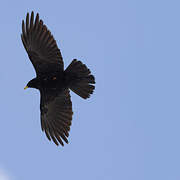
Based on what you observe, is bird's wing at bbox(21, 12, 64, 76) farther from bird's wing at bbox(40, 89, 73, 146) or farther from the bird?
bird's wing at bbox(40, 89, 73, 146)

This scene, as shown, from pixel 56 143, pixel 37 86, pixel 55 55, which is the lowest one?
pixel 56 143

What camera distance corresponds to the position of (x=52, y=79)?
1327 centimetres

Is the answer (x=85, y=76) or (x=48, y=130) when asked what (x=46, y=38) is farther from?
(x=48, y=130)

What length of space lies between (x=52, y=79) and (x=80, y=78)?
0.82 metres

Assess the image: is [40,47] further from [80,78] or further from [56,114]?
[56,114]

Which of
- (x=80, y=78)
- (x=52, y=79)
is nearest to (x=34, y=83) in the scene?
(x=52, y=79)

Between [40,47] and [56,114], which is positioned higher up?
[40,47]

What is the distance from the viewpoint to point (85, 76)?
42.4 ft

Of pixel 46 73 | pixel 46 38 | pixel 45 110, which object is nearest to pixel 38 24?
pixel 46 38

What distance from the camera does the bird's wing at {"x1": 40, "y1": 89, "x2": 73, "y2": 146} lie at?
13344mm

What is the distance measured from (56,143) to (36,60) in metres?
2.34

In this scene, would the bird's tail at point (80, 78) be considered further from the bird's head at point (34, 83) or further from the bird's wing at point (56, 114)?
the bird's head at point (34, 83)

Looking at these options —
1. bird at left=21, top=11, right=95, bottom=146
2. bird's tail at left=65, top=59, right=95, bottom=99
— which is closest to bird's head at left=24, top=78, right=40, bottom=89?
bird at left=21, top=11, right=95, bottom=146

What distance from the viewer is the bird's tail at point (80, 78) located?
504 inches
